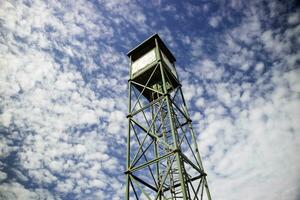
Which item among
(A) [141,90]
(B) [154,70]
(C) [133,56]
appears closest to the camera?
(B) [154,70]

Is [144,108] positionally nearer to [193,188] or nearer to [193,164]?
[193,164]

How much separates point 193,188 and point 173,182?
984mm

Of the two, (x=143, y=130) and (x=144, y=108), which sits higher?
(x=144, y=108)

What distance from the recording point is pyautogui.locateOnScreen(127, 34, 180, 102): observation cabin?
40.3 ft

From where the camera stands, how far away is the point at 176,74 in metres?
13.7

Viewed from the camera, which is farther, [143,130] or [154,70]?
[154,70]

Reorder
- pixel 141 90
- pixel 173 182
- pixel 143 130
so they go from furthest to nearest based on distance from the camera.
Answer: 1. pixel 141 90
2. pixel 143 130
3. pixel 173 182

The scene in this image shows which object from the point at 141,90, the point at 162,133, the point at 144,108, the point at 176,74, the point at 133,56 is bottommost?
the point at 162,133

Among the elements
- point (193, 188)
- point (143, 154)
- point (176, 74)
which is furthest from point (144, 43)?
point (193, 188)

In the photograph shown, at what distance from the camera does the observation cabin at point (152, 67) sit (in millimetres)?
12289

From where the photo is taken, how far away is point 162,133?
11.3 metres

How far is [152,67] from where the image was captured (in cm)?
1234

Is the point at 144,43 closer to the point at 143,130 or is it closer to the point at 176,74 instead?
the point at 176,74

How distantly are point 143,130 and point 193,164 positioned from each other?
2.92m
